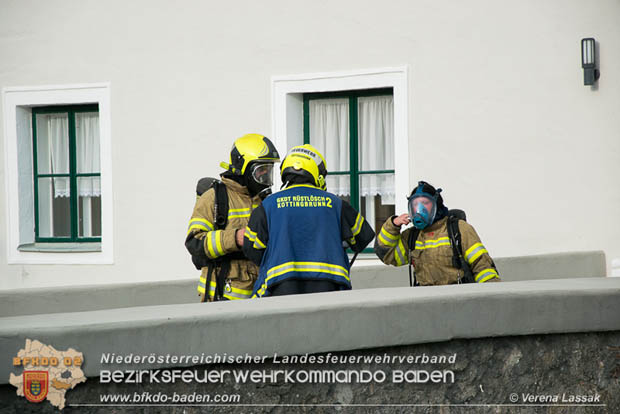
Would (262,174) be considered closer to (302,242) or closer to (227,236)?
(227,236)

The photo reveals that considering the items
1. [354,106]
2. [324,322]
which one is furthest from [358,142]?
[324,322]

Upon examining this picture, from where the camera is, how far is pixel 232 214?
16.2ft

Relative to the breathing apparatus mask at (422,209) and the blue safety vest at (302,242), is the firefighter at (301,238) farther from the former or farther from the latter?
the breathing apparatus mask at (422,209)

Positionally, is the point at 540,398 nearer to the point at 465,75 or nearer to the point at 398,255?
the point at 398,255

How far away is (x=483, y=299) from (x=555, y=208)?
13.9 feet

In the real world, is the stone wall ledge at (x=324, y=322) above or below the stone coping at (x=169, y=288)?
above

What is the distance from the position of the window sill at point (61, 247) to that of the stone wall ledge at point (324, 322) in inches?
220

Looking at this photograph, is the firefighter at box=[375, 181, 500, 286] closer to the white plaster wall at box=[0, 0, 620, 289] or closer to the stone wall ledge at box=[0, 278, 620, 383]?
the stone wall ledge at box=[0, 278, 620, 383]

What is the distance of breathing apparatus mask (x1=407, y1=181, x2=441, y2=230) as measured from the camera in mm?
5281

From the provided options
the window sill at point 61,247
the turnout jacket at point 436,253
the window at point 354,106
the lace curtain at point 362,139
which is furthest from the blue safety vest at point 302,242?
the window sill at point 61,247

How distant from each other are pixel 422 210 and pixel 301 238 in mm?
1210

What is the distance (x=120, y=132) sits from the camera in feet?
29.1

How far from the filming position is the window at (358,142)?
8.44 m

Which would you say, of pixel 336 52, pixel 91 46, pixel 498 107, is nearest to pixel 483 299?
pixel 498 107
